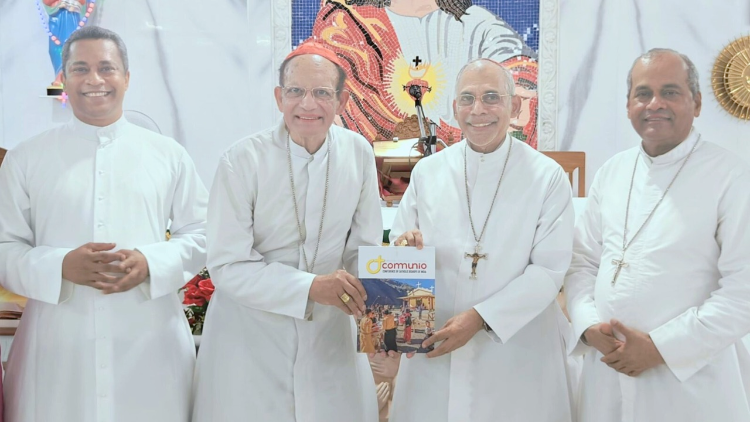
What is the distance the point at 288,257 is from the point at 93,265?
2.41 ft

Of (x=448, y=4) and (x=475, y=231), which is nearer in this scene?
(x=475, y=231)

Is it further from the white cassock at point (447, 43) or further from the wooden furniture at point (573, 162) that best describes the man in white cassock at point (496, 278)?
the white cassock at point (447, 43)

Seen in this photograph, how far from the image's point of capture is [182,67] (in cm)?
661

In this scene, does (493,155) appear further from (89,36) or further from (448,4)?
(448,4)

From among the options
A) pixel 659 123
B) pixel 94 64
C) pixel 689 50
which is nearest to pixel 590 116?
pixel 689 50

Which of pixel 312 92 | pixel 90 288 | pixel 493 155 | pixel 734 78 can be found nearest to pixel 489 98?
pixel 493 155

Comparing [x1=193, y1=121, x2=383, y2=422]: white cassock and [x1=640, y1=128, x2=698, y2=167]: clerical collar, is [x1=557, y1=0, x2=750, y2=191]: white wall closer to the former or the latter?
[x1=640, y1=128, x2=698, y2=167]: clerical collar

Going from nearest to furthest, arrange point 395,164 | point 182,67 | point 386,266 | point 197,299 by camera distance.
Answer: point 386,266 < point 197,299 < point 395,164 < point 182,67

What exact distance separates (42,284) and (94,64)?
888 mm

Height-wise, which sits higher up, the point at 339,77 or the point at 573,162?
the point at 339,77

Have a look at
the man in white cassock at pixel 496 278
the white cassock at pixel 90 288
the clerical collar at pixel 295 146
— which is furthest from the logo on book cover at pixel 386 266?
the white cassock at pixel 90 288

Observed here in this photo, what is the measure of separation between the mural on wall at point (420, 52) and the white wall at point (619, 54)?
375 mm

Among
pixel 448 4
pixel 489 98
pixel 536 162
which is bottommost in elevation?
pixel 536 162

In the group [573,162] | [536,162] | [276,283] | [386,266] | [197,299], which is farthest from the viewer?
[573,162]
